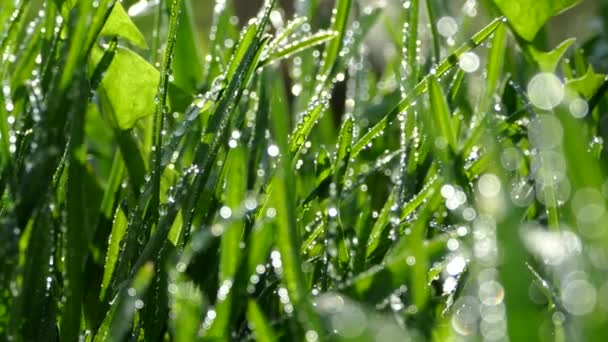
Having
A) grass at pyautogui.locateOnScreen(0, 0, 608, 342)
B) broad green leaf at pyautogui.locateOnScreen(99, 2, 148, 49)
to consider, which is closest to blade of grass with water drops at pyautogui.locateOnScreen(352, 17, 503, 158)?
grass at pyautogui.locateOnScreen(0, 0, 608, 342)

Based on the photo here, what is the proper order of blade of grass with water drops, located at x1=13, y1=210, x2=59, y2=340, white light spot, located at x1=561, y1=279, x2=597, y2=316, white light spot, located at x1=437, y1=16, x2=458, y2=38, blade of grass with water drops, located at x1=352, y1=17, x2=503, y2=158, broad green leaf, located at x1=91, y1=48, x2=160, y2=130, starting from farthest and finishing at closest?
white light spot, located at x1=437, y1=16, x2=458, y2=38 < broad green leaf, located at x1=91, y1=48, x2=160, y2=130 < blade of grass with water drops, located at x1=352, y1=17, x2=503, y2=158 < blade of grass with water drops, located at x1=13, y1=210, x2=59, y2=340 < white light spot, located at x1=561, y1=279, x2=597, y2=316

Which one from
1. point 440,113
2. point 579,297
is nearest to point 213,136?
point 440,113

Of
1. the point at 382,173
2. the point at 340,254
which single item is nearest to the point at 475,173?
the point at 340,254

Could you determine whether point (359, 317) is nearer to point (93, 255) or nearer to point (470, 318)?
point (470, 318)

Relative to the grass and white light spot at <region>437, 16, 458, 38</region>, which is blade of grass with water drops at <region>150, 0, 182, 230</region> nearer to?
the grass

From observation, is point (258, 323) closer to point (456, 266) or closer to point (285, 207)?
point (285, 207)

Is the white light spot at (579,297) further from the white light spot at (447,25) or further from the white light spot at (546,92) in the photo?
the white light spot at (447,25)

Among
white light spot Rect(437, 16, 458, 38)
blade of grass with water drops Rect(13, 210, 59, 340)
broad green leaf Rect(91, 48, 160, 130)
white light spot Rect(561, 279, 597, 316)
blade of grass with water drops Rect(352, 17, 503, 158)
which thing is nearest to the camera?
white light spot Rect(561, 279, 597, 316)

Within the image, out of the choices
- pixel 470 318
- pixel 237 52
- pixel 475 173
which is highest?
pixel 237 52
